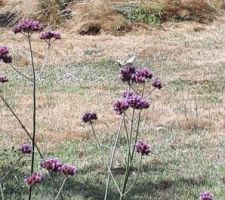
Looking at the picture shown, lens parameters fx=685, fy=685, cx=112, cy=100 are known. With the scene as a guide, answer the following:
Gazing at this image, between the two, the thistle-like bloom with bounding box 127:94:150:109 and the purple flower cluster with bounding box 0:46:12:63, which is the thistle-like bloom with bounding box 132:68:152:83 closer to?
the thistle-like bloom with bounding box 127:94:150:109

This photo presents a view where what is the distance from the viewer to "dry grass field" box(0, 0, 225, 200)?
5.41 meters

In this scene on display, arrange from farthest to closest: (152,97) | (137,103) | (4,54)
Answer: (152,97) → (4,54) → (137,103)

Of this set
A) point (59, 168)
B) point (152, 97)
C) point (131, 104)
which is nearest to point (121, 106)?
point (131, 104)

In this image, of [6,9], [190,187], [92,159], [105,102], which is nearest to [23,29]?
[190,187]

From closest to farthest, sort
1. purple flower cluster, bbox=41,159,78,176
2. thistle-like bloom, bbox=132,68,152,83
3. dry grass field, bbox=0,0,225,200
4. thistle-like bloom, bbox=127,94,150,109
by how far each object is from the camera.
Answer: purple flower cluster, bbox=41,159,78,176 → thistle-like bloom, bbox=127,94,150,109 → thistle-like bloom, bbox=132,68,152,83 → dry grass field, bbox=0,0,225,200

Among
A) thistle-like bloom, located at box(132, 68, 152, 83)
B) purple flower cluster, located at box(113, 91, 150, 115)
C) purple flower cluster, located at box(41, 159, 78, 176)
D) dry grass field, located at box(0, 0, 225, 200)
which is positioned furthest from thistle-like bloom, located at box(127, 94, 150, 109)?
dry grass field, located at box(0, 0, 225, 200)

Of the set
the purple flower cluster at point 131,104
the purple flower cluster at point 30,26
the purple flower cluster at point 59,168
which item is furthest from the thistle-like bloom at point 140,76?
the purple flower cluster at point 59,168

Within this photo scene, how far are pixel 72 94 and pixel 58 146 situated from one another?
250cm

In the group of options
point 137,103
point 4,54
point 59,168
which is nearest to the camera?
point 59,168

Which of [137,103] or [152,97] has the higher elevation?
[137,103]

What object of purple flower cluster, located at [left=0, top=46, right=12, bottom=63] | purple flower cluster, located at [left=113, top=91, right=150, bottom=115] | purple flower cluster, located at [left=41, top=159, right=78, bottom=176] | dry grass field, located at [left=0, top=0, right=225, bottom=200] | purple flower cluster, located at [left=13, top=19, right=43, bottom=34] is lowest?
dry grass field, located at [left=0, top=0, right=225, bottom=200]

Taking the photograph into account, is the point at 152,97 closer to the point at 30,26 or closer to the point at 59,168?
the point at 30,26

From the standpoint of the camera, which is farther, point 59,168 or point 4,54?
point 4,54

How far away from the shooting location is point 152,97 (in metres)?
8.50
